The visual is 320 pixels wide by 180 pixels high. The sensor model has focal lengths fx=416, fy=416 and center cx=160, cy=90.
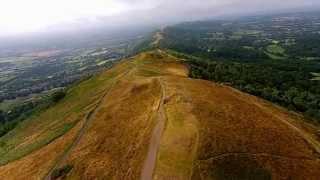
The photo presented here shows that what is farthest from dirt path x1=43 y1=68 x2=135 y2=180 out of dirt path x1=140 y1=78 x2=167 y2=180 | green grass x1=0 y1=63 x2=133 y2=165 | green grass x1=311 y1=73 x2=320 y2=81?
green grass x1=311 y1=73 x2=320 y2=81

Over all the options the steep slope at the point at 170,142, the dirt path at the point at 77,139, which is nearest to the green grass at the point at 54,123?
the steep slope at the point at 170,142

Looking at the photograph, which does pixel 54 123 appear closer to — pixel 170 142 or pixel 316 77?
pixel 170 142

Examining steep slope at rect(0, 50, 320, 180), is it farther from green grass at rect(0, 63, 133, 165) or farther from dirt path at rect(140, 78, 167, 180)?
green grass at rect(0, 63, 133, 165)

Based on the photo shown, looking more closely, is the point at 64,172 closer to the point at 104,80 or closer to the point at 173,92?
the point at 173,92

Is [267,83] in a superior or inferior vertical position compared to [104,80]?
inferior

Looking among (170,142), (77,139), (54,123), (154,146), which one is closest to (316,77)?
(54,123)

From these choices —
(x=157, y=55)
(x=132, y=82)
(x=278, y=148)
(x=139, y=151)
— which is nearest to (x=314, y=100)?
(x=157, y=55)
